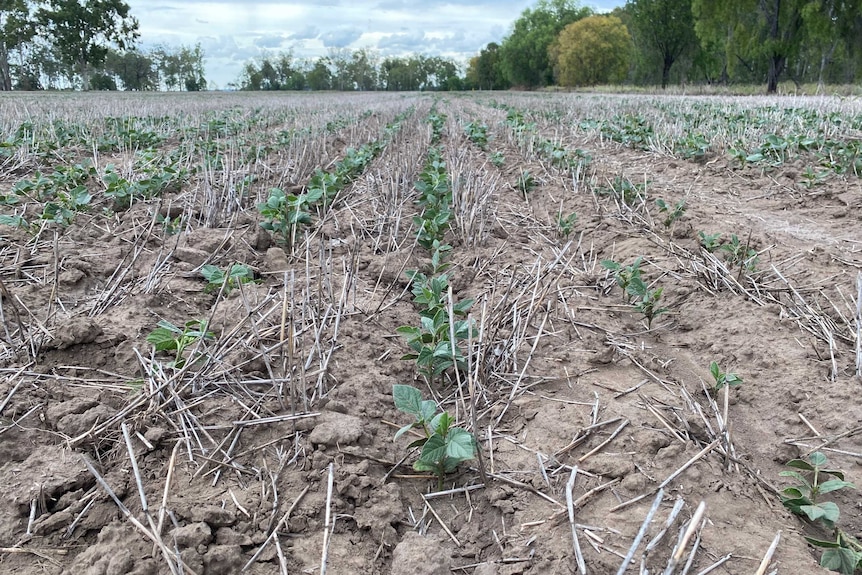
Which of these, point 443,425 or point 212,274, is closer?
point 443,425

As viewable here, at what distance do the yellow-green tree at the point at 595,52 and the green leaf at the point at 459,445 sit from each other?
56.7 m

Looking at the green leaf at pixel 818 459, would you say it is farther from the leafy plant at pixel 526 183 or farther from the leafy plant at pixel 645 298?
the leafy plant at pixel 526 183

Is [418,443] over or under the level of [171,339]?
under

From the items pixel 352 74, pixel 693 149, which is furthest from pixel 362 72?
pixel 693 149

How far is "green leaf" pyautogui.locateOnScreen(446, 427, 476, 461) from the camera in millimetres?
1597

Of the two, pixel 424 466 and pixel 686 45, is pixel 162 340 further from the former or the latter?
pixel 686 45

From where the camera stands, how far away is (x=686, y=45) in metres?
42.7

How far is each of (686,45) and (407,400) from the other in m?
49.0

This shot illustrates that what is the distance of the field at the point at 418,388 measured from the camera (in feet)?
5.00

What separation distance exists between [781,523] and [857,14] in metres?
36.2

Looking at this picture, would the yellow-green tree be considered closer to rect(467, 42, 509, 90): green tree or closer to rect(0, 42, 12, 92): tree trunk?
rect(467, 42, 509, 90): green tree

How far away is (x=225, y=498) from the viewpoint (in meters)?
1.64

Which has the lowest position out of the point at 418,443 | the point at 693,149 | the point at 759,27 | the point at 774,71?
the point at 418,443

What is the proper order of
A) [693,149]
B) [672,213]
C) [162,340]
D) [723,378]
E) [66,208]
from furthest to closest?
[693,149], [672,213], [66,208], [723,378], [162,340]
